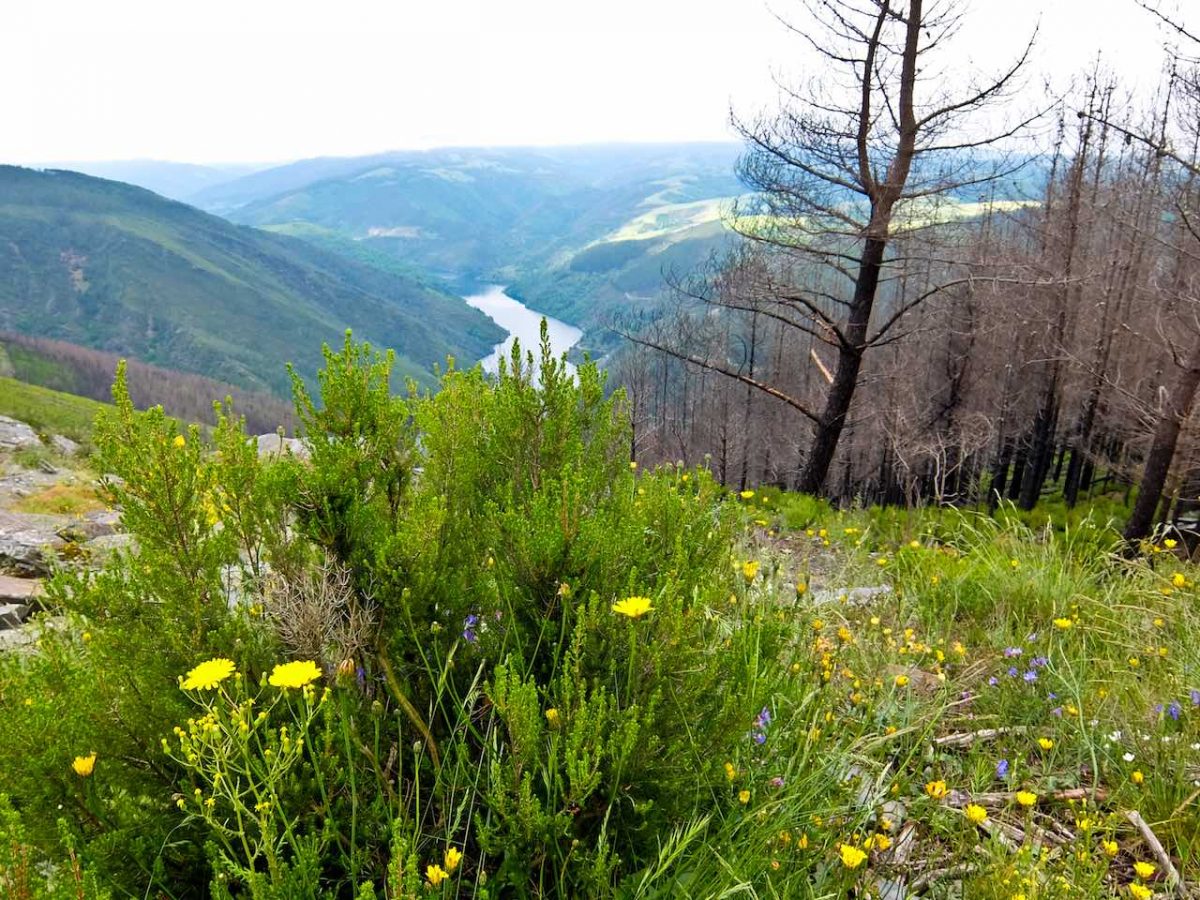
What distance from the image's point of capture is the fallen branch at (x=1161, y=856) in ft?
6.26

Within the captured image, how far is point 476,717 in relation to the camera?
1877 millimetres

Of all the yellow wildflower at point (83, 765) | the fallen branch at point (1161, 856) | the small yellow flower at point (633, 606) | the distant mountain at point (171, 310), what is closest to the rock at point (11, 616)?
the yellow wildflower at point (83, 765)

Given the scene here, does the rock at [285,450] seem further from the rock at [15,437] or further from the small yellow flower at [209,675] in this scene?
the rock at [15,437]

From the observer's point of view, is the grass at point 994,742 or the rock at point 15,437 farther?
the rock at point 15,437

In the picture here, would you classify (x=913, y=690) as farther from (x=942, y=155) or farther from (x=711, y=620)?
(x=942, y=155)

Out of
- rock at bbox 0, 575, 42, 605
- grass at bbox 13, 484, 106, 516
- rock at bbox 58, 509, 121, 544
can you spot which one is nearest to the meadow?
rock at bbox 0, 575, 42, 605

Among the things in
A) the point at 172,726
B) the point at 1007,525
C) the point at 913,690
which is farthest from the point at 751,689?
the point at 1007,525

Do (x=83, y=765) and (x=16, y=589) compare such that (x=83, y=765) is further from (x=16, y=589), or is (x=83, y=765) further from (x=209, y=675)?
(x=16, y=589)

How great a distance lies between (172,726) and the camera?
159cm

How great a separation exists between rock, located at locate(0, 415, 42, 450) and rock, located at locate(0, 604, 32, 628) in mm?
15417

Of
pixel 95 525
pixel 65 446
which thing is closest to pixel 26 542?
pixel 95 525

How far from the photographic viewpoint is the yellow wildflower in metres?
1.33

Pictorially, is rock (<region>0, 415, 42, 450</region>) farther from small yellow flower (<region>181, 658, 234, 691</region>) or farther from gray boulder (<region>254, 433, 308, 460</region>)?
small yellow flower (<region>181, 658, 234, 691</region>)

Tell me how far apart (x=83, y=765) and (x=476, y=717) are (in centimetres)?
87
